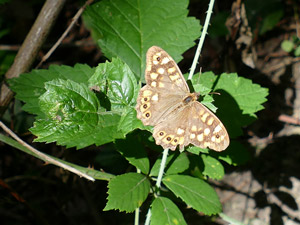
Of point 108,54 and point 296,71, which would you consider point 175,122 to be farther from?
point 296,71

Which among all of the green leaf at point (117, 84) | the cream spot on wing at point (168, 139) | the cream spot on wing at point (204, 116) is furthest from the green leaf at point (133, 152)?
the cream spot on wing at point (204, 116)

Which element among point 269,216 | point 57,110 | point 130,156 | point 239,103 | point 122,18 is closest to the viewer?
point 57,110

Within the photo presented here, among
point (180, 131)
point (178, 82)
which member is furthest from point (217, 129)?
point (178, 82)

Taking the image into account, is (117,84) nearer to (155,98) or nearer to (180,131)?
(155,98)

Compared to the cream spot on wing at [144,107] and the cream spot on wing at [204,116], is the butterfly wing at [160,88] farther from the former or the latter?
the cream spot on wing at [204,116]

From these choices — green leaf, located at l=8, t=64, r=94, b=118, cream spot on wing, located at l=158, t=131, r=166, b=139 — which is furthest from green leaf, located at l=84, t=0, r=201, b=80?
cream spot on wing, located at l=158, t=131, r=166, b=139

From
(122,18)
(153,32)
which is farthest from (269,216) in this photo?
(122,18)
